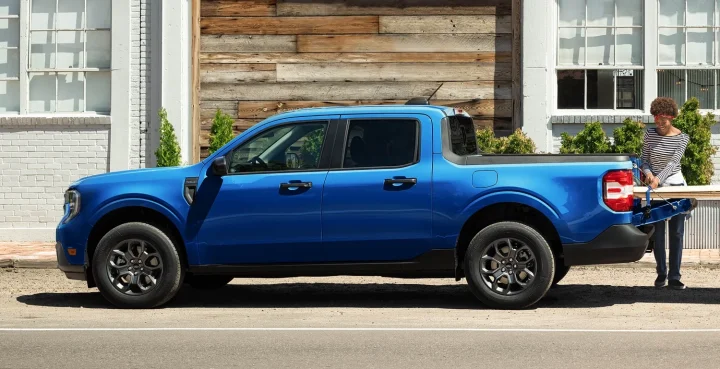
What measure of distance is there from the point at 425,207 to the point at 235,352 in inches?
104

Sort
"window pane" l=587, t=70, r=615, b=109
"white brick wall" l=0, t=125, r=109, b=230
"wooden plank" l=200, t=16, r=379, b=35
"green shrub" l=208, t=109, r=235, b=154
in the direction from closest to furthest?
"window pane" l=587, t=70, r=615, b=109 < "green shrub" l=208, t=109, r=235, b=154 < "wooden plank" l=200, t=16, r=379, b=35 < "white brick wall" l=0, t=125, r=109, b=230

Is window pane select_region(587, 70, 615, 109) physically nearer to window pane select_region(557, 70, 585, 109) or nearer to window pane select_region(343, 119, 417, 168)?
window pane select_region(557, 70, 585, 109)

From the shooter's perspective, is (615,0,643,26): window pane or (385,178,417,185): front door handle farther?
(615,0,643,26): window pane

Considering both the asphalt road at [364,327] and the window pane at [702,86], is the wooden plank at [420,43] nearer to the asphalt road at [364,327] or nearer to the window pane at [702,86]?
the window pane at [702,86]

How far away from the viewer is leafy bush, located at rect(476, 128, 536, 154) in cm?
1606

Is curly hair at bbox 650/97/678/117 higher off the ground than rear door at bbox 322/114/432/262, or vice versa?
curly hair at bbox 650/97/678/117

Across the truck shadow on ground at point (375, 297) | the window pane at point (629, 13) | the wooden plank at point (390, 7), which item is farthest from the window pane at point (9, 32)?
the window pane at point (629, 13)

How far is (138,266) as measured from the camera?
→ 10695 mm

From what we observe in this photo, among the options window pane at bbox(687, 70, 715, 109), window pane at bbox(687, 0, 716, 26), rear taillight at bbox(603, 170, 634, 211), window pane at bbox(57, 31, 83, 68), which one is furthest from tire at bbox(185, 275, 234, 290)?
window pane at bbox(687, 0, 716, 26)

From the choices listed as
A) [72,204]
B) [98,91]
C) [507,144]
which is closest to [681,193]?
[72,204]

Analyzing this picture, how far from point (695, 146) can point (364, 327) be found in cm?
771

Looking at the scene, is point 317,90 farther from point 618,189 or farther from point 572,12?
point 618,189

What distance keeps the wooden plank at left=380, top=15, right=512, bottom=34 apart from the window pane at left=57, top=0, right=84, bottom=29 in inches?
164

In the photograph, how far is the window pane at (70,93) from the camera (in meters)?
17.4
